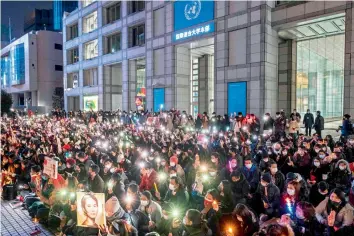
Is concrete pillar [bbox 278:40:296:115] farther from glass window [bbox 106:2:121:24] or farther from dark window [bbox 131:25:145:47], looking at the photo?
glass window [bbox 106:2:121:24]

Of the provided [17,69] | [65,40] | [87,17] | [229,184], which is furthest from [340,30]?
[17,69]

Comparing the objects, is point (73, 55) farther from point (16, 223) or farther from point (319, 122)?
point (16, 223)

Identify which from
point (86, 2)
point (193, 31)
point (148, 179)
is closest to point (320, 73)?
point (193, 31)

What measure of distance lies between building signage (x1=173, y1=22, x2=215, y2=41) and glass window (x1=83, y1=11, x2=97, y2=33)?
1848 centimetres

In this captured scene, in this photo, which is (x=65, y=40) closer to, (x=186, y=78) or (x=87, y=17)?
(x=87, y=17)

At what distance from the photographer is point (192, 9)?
958 inches

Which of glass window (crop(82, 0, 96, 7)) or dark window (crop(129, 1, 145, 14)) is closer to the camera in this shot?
dark window (crop(129, 1, 145, 14))

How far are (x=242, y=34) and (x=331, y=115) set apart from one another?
1135cm

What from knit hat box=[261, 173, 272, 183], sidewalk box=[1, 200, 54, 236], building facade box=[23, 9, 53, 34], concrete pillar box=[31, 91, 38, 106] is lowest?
sidewalk box=[1, 200, 54, 236]

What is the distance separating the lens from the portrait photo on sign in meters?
5.98

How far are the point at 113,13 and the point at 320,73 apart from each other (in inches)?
997

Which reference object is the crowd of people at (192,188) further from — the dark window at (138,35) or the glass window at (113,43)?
the glass window at (113,43)

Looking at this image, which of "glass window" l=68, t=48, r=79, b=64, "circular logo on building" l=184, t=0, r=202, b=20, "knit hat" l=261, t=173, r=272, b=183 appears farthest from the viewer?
"glass window" l=68, t=48, r=79, b=64

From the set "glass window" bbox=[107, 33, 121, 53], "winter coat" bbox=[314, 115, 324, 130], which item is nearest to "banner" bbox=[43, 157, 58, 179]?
"winter coat" bbox=[314, 115, 324, 130]
